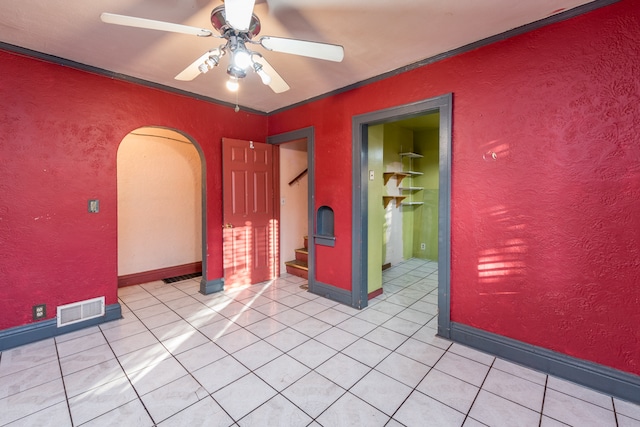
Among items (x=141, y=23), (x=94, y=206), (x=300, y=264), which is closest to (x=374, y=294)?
(x=300, y=264)

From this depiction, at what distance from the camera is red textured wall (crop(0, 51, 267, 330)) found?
8.20 ft

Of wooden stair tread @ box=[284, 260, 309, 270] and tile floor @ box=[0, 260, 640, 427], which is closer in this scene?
tile floor @ box=[0, 260, 640, 427]

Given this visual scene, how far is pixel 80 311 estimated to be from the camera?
2.85m

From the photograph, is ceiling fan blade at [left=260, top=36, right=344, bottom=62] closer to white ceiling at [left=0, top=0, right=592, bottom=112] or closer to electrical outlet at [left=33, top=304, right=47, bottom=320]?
white ceiling at [left=0, top=0, right=592, bottom=112]

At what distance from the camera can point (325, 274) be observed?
3734mm

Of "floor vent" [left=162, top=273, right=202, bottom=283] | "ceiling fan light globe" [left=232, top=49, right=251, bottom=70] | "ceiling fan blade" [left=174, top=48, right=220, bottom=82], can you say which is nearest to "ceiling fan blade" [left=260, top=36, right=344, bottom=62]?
"ceiling fan light globe" [left=232, top=49, right=251, bottom=70]

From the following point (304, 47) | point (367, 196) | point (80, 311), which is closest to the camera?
point (304, 47)

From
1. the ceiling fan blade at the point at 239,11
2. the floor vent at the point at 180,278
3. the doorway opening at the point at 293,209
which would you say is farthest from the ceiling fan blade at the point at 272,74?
the floor vent at the point at 180,278

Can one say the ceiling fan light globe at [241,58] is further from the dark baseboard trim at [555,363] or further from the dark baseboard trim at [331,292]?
the dark baseboard trim at [555,363]

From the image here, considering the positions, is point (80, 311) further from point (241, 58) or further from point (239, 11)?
point (239, 11)

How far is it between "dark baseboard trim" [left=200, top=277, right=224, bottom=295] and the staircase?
119cm

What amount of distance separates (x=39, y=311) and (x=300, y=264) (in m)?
3.12

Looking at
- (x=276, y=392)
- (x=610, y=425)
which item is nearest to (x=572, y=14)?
(x=610, y=425)

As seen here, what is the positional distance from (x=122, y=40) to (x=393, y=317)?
3703 mm
